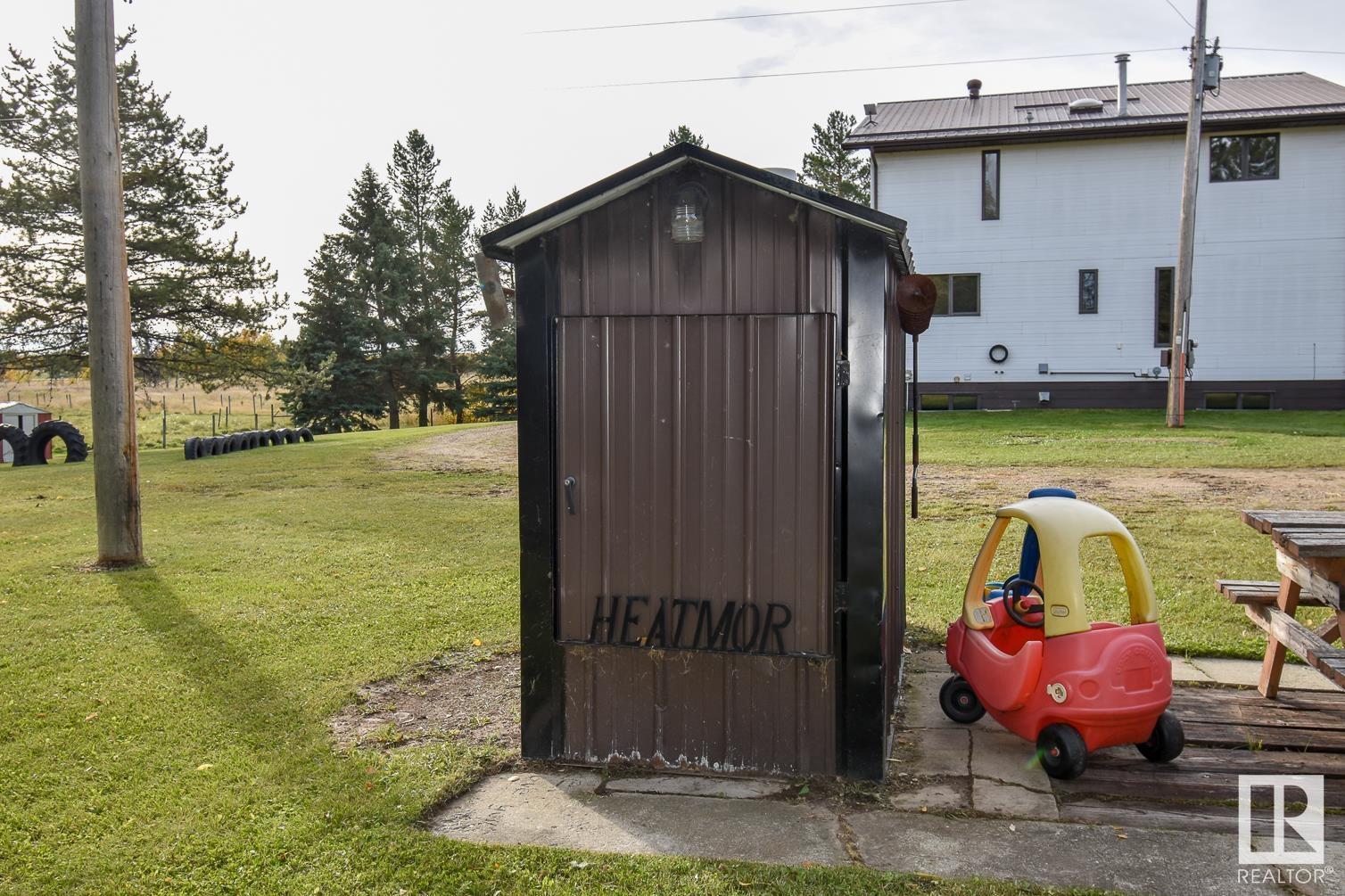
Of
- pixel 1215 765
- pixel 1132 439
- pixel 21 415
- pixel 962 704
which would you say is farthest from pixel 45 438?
pixel 1215 765

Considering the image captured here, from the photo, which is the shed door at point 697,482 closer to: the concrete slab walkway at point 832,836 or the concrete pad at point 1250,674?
the concrete slab walkway at point 832,836

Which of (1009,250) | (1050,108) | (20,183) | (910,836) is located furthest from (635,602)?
(20,183)

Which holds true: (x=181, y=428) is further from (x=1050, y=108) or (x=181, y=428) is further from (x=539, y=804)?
(x=539, y=804)

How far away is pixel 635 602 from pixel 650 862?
110 centimetres

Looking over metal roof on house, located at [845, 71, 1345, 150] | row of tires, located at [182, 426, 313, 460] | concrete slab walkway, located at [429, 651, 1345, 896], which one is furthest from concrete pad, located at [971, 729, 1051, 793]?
metal roof on house, located at [845, 71, 1345, 150]

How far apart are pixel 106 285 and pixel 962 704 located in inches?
288

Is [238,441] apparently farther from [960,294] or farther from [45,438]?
[960,294]

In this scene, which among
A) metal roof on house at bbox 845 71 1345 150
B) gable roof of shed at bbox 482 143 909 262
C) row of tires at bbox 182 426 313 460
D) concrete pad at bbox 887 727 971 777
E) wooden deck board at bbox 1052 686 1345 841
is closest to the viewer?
wooden deck board at bbox 1052 686 1345 841

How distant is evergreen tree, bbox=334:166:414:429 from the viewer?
4119cm

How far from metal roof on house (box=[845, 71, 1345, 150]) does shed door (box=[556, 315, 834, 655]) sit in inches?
781

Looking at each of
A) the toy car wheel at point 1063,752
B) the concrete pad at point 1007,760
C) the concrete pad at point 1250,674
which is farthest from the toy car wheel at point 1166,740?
the concrete pad at point 1250,674

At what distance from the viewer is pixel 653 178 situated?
3922 mm

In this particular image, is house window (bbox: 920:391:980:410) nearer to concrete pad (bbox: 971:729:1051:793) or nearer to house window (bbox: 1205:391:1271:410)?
house window (bbox: 1205:391:1271:410)

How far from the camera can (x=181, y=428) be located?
3341 centimetres
